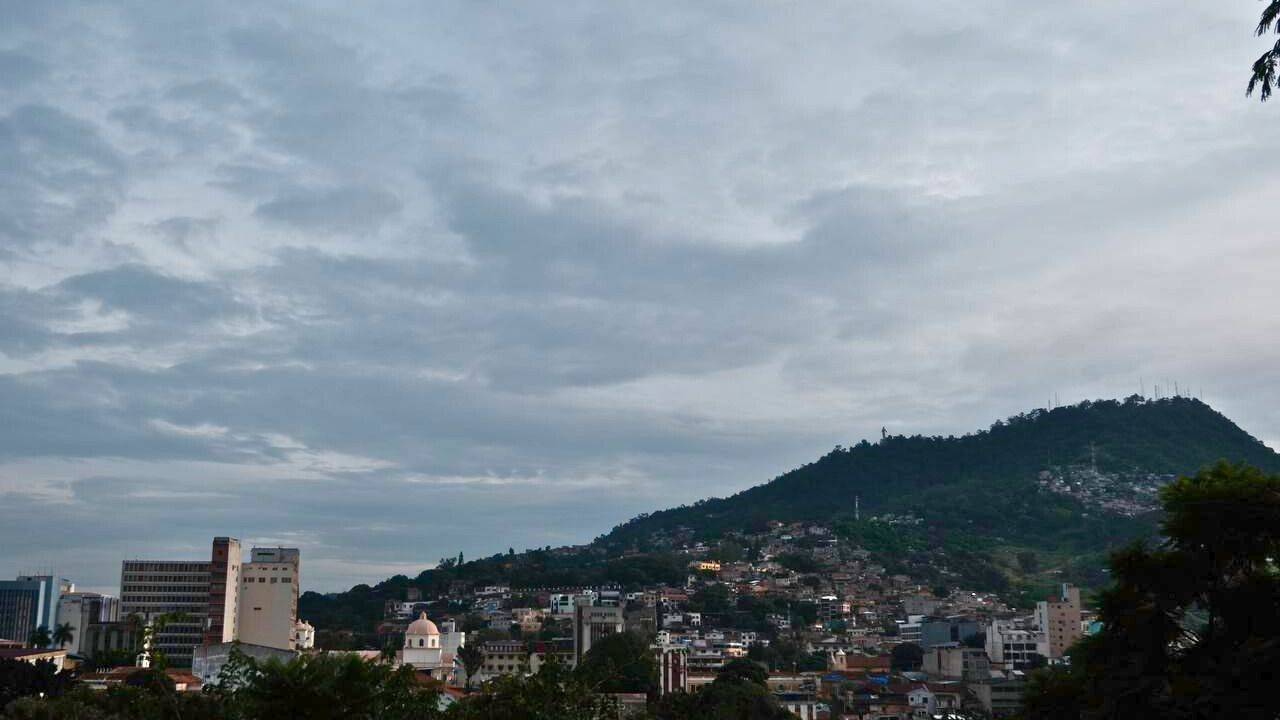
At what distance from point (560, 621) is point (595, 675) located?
90.7m

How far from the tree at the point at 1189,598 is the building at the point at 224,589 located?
70.9 meters

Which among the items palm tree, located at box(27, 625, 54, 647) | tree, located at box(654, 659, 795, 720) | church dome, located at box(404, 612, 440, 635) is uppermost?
church dome, located at box(404, 612, 440, 635)

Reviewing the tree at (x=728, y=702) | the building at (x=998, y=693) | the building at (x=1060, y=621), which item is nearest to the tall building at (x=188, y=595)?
the tree at (x=728, y=702)

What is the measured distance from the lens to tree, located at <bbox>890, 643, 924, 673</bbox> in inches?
4213

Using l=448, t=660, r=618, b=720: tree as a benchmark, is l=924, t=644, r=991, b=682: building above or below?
below

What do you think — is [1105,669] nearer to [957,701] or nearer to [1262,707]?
[1262,707]

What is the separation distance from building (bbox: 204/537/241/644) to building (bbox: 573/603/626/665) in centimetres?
2278

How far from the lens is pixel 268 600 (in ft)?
276

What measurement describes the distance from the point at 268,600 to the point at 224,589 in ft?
9.36

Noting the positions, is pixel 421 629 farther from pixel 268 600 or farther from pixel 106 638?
pixel 106 638

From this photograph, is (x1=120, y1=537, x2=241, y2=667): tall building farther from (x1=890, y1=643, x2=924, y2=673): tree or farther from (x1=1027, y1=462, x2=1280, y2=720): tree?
(x1=1027, y1=462, x2=1280, y2=720): tree

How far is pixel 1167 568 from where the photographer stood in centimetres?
2017

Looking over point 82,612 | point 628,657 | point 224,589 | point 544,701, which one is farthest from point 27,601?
point 544,701

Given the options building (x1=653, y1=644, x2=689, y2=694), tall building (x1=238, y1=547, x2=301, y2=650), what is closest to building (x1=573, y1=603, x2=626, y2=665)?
building (x1=653, y1=644, x2=689, y2=694)
